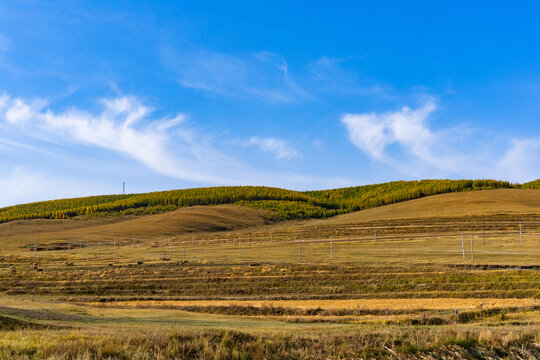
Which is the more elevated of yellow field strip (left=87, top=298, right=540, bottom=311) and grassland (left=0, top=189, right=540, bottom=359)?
grassland (left=0, top=189, right=540, bottom=359)

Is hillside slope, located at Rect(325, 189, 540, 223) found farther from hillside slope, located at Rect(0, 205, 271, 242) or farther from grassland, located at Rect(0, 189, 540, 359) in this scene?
hillside slope, located at Rect(0, 205, 271, 242)

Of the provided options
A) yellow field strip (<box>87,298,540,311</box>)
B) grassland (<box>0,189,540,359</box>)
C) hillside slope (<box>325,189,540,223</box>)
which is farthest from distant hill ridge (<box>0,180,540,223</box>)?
yellow field strip (<box>87,298,540,311</box>)

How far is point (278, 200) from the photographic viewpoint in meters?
149

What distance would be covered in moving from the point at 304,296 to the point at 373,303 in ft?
17.7

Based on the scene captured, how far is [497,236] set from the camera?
58156mm

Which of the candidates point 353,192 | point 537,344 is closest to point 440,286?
point 537,344

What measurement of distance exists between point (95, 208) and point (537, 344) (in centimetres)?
14068

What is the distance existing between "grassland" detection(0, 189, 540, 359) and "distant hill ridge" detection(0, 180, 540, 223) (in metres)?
37.3

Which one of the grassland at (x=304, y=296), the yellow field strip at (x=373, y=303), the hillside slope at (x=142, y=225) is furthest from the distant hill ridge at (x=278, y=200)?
the yellow field strip at (x=373, y=303)

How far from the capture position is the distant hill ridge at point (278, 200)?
12669cm

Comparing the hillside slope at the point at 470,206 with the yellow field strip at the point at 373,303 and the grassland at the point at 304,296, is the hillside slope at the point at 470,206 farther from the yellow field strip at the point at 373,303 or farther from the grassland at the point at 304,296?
the yellow field strip at the point at 373,303

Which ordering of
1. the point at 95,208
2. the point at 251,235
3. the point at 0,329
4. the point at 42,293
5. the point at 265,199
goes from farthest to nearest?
1. the point at 265,199
2. the point at 95,208
3. the point at 251,235
4. the point at 42,293
5. the point at 0,329

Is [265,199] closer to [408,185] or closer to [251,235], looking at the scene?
[408,185]

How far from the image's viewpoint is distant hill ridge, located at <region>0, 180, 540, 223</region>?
127m
